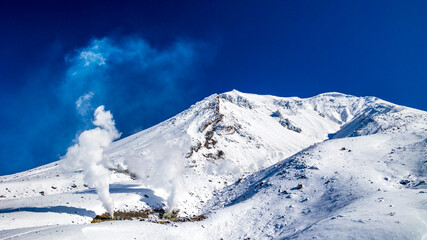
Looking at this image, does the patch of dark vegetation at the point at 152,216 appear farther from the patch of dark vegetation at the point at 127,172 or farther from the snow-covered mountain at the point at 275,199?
the patch of dark vegetation at the point at 127,172

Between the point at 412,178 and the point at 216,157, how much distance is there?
53.6 m

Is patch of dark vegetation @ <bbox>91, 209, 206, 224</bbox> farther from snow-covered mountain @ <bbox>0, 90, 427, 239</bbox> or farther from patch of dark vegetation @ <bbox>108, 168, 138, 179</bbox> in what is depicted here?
patch of dark vegetation @ <bbox>108, 168, 138, 179</bbox>

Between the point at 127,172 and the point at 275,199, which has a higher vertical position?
the point at 127,172

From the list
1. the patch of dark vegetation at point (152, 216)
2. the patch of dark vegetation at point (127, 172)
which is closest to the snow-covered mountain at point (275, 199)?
the patch of dark vegetation at point (127, 172)

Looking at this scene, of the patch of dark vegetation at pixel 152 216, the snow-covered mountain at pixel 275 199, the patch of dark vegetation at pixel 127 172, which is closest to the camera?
the snow-covered mountain at pixel 275 199

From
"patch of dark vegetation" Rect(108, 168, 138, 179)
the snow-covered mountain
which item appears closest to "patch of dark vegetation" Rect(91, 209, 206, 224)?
the snow-covered mountain

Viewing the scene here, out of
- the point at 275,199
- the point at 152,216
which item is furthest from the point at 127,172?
the point at 275,199

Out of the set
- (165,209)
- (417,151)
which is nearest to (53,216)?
(165,209)

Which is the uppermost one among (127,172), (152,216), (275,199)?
(127,172)

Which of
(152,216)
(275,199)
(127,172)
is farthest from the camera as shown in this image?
(127,172)

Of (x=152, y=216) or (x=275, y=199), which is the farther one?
(x=152, y=216)

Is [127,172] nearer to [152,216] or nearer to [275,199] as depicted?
[152,216]

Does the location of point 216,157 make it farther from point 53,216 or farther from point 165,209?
point 53,216

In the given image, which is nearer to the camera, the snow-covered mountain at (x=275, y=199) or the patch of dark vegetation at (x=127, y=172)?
the snow-covered mountain at (x=275, y=199)
